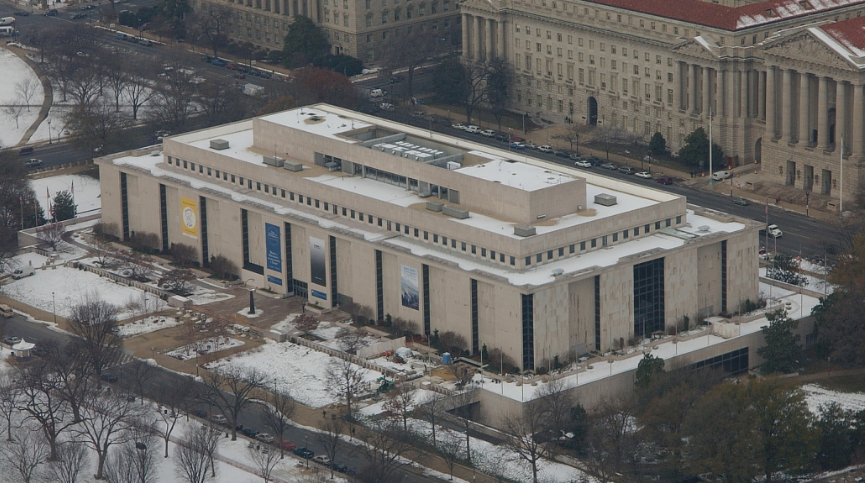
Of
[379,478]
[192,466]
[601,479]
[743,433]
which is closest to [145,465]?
[192,466]

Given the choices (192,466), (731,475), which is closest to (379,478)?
(192,466)

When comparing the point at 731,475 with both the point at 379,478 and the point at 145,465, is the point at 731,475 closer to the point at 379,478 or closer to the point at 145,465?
the point at 379,478

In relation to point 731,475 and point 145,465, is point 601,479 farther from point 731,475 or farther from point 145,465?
point 145,465

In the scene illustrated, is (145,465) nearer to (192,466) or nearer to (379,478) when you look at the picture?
(192,466)

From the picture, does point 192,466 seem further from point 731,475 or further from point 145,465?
point 731,475

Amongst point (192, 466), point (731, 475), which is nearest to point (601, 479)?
point (731, 475)

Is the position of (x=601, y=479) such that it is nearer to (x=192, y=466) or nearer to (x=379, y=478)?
(x=379, y=478)
